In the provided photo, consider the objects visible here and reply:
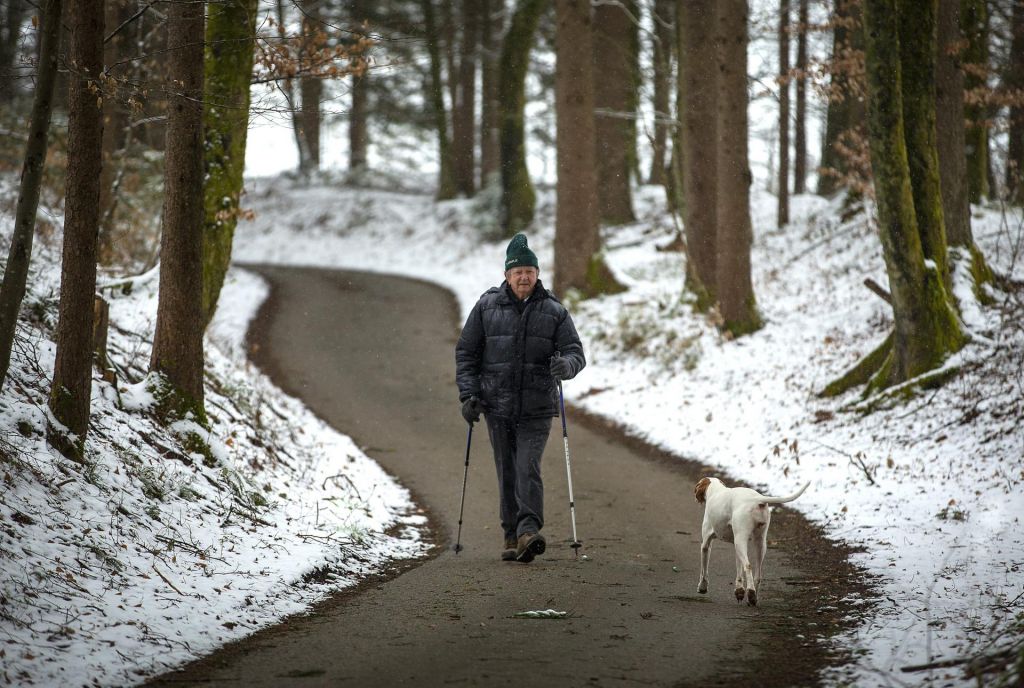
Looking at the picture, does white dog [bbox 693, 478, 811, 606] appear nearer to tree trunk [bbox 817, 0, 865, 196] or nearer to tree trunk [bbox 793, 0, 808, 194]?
tree trunk [bbox 817, 0, 865, 196]

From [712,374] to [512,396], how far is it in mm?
8094

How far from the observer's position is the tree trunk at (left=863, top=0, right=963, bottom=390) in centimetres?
1076

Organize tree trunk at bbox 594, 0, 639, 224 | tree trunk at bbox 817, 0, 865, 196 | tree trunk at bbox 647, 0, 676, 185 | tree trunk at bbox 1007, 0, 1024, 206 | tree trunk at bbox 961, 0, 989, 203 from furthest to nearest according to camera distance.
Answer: tree trunk at bbox 594, 0, 639, 224 → tree trunk at bbox 647, 0, 676, 185 → tree trunk at bbox 1007, 0, 1024, 206 → tree trunk at bbox 817, 0, 865, 196 → tree trunk at bbox 961, 0, 989, 203

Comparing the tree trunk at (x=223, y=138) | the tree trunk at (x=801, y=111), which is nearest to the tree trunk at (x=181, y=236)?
the tree trunk at (x=223, y=138)

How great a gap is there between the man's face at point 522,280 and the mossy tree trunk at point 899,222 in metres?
5.62

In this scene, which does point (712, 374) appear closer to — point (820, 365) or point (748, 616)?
point (820, 365)

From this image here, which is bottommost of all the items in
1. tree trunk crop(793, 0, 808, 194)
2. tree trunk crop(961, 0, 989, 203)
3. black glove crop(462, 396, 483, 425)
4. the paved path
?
the paved path

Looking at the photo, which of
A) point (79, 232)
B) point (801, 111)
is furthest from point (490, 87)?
point (79, 232)

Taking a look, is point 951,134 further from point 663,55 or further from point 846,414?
point 663,55

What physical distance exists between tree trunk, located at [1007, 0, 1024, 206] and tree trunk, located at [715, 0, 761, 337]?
423 centimetres

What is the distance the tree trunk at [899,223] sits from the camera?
35.3 ft

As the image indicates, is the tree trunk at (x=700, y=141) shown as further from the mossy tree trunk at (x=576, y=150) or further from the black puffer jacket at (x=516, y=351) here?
the black puffer jacket at (x=516, y=351)

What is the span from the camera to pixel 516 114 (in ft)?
94.2

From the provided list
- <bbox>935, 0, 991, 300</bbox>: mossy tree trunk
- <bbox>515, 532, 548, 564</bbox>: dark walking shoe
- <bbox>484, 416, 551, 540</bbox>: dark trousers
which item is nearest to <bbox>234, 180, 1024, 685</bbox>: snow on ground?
<bbox>935, 0, 991, 300</bbox>: mossy tree trunk
